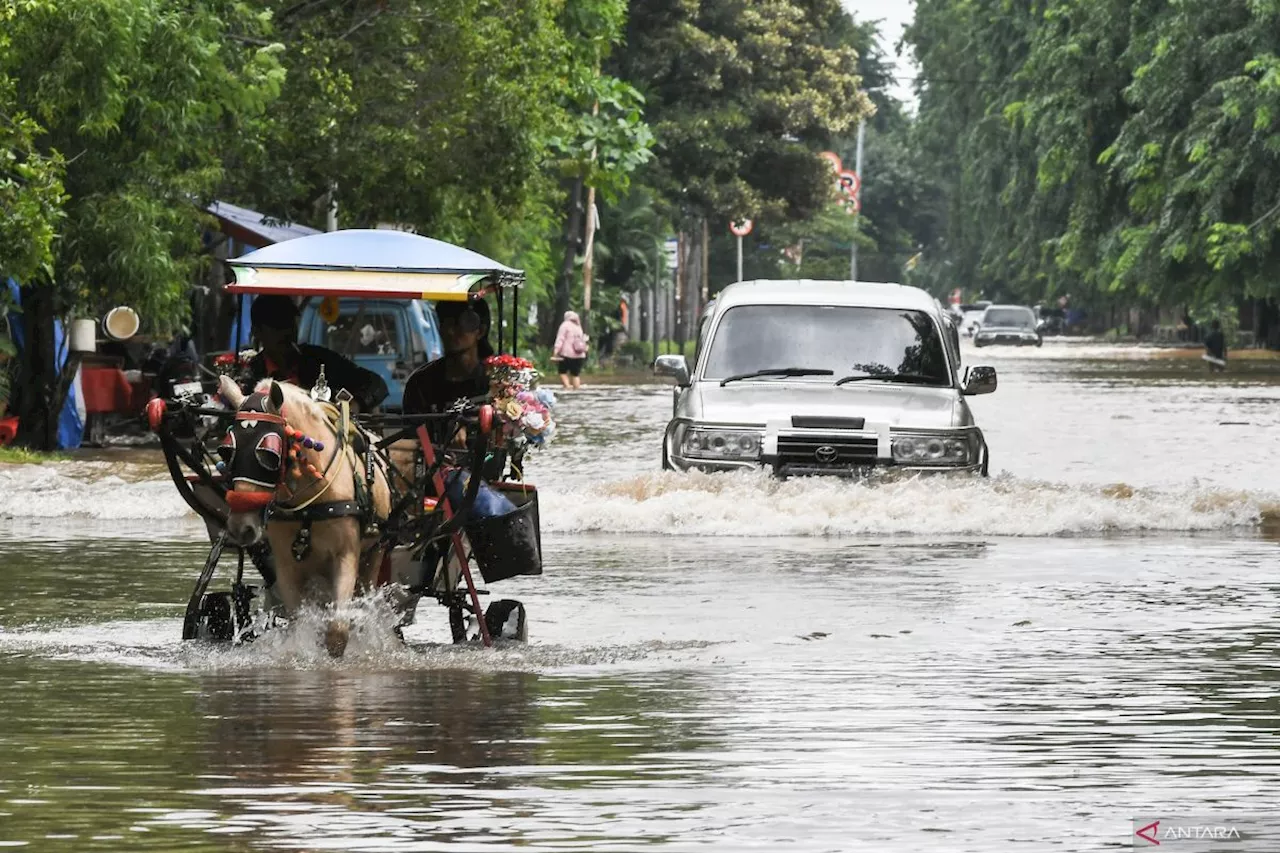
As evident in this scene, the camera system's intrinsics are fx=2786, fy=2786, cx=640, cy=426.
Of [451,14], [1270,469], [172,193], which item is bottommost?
[1270,469]

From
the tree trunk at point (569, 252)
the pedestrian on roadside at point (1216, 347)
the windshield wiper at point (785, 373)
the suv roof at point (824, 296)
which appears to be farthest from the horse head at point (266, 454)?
the pedestrian on roadside at point (1216, 347)

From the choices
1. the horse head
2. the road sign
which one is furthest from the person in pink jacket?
the road sign

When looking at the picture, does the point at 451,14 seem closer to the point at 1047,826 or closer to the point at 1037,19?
the point at 1047,826

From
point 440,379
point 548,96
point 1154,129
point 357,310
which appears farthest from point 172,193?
point 1154,129

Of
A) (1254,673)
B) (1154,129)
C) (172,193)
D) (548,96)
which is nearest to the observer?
(1254,673)

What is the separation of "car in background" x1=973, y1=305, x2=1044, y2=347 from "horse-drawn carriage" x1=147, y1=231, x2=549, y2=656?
8297 centimetres

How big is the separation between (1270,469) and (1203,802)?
19.6 m

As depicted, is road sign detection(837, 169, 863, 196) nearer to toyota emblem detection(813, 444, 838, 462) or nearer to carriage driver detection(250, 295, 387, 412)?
toyota emblem detection(813, 444, 838, 462)

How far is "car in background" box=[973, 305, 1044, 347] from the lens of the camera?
95250 millimetres

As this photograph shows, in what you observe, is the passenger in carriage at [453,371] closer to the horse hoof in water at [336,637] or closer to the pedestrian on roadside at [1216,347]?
the horse hoof in water at [336,637]

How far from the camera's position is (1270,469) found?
1089 inches

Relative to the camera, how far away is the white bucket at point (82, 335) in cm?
3045

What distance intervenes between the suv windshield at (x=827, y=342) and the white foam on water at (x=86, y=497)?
4721 millimetres

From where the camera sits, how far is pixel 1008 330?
313 ft
